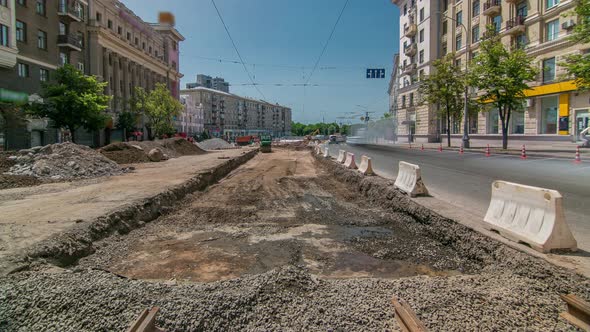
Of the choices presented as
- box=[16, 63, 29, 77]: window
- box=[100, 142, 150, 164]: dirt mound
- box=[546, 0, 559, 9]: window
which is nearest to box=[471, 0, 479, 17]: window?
box=[546, 0, 559, 9]: window

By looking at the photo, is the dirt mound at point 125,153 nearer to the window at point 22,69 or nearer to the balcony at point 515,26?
the window at point 22,69

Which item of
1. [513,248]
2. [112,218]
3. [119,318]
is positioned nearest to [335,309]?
[119,318]

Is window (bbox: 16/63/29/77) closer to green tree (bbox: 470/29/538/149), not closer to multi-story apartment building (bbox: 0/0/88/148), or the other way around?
multi-story apartment building (bbox: 0/0/88/148)

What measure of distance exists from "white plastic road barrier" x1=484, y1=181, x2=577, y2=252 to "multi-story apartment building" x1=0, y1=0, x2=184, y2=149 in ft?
106

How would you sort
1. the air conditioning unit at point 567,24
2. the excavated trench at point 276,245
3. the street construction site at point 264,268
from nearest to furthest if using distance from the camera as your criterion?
the street construction site at point 264,268 < the excavated trench at point 276,245 < the air conditioning unit at point 567,24

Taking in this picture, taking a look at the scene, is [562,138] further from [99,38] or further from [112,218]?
[99,38]

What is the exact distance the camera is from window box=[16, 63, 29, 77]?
32378mm

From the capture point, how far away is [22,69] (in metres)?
33.0

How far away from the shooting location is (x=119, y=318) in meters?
3.42

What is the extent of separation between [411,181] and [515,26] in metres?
35.2

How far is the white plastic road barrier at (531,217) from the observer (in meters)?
4.74

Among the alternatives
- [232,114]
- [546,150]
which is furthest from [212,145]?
[232,114]

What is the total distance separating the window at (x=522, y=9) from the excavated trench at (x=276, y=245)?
3720 centimetres

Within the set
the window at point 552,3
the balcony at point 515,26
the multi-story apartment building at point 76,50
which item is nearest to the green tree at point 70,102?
the multi-story apartment building at point 76,50
